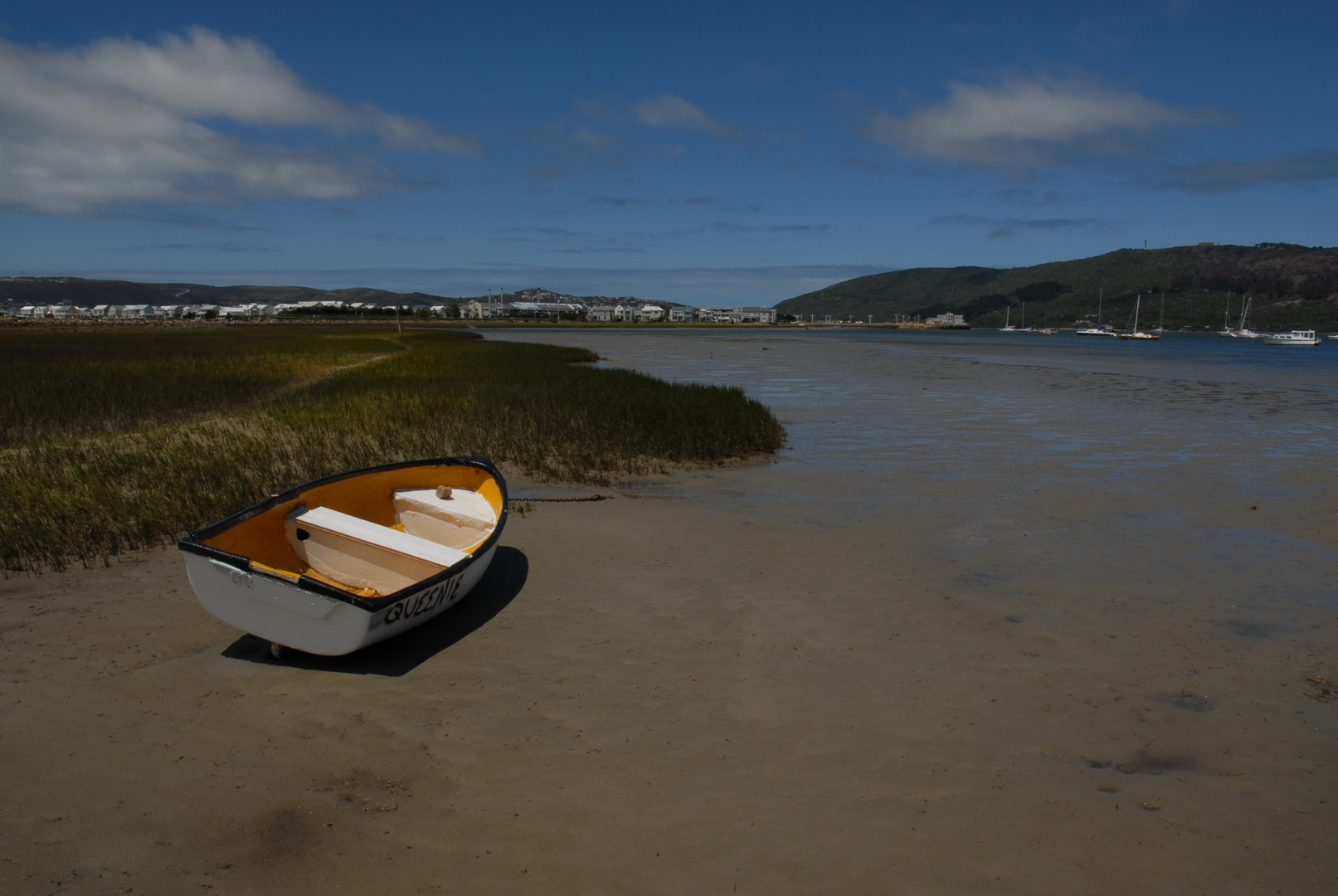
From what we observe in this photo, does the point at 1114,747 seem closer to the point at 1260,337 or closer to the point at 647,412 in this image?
the point at 647,412

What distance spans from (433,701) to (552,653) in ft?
3.68

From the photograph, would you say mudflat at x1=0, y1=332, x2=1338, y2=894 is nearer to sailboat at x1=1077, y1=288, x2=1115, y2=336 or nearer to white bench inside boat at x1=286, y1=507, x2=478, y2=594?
white bench inside boat at x1=286, y1=507, x2=478, y2=594

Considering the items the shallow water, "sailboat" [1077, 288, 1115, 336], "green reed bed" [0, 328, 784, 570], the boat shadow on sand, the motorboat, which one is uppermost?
"sailboat" [1077, 288, 1115, 336]

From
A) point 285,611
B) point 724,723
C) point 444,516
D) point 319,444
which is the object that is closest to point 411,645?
point 285,611

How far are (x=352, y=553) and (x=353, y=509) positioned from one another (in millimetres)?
1164

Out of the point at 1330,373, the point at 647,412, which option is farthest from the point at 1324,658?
the point at 1330,373

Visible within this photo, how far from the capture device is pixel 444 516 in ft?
29.9

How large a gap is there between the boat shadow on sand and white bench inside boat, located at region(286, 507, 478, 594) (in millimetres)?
534

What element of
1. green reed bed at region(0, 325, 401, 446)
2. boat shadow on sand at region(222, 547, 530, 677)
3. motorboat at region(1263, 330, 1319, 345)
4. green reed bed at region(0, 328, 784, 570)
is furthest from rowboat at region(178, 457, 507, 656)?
motorboat at region(1263, 330, 1319, 345)

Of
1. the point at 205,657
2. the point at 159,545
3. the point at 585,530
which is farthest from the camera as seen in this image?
the point at 585,530

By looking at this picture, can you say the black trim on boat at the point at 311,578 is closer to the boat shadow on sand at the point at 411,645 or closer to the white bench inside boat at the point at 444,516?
the white bench inside boat at the point at 444,516

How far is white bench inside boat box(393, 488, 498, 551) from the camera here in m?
8.91

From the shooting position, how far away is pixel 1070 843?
4.36m

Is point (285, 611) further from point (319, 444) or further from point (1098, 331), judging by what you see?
point (1098, 331)
